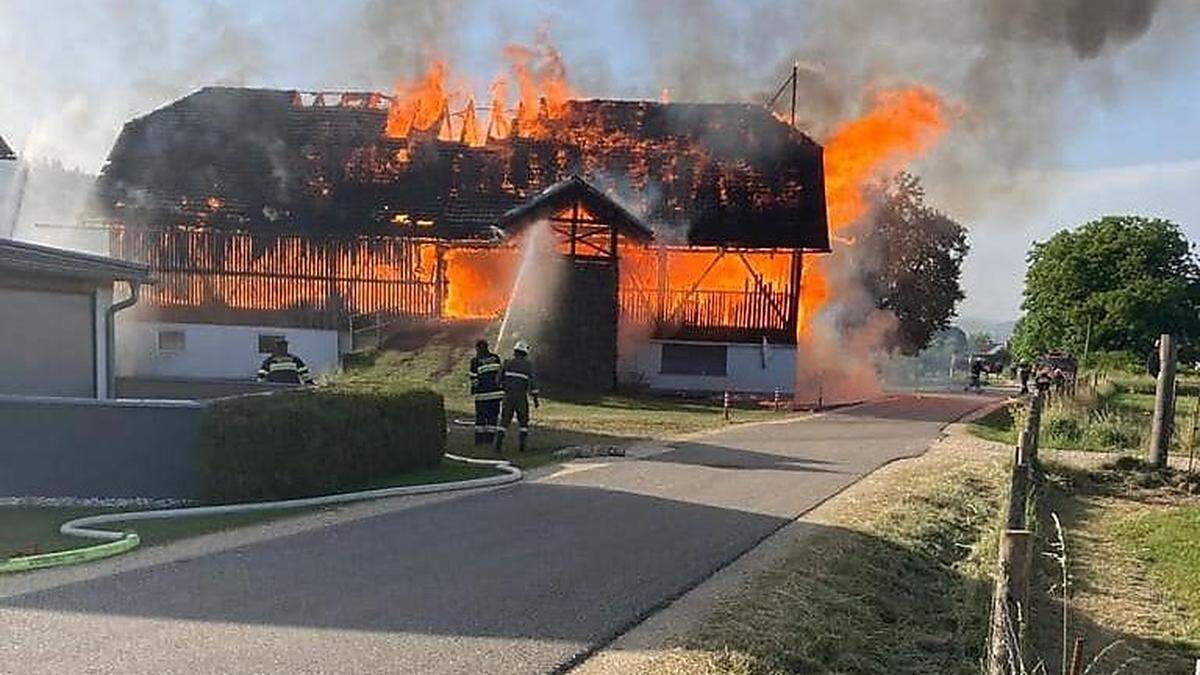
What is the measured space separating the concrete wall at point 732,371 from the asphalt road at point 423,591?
1827 centimetres

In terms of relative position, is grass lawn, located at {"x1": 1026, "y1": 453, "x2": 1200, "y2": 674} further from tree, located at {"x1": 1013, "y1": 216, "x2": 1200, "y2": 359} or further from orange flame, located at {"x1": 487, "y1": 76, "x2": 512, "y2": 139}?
tree, located at {"x1": 1013, "y1": 216, "x2": 1200, "y2": 359}

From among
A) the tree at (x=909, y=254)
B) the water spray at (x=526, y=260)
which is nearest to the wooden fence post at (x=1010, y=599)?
the water spray at (x=526, y=260)

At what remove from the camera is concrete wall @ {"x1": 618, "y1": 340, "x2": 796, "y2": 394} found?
30.8 meters

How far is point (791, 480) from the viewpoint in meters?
13.7

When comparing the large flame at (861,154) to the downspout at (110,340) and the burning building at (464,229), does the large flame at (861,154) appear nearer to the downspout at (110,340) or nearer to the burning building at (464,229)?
the burning building at (464,229)

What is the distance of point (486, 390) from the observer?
15586 millimetres

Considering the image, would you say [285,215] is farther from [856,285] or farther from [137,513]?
[137,513]

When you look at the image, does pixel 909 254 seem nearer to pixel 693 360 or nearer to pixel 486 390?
pixel 693 360

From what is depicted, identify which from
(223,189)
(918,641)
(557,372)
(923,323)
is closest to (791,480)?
(918,641)

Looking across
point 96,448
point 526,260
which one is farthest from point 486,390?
point 526,260

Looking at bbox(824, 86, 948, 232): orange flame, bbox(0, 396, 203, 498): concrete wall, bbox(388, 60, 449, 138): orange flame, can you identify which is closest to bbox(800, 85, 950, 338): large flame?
bbox(824, 86, 948, 232): orange flame

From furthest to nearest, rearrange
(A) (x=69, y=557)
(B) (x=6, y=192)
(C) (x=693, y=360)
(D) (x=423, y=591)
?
(C) (x=693, y=360), (B) (x=6, y=192), (A) (x=69, y=557), (D) (x=423, y=591)

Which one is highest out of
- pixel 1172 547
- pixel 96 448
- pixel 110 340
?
pixel 110 340

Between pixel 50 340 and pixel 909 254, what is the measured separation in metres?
35.0
